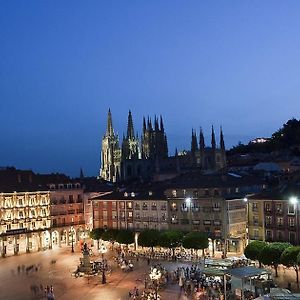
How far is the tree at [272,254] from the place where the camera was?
53.0 meters

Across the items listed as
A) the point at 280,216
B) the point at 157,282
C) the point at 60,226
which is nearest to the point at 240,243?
the point at 280,216

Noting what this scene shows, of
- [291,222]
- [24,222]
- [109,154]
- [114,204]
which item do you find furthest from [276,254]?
[109,154]

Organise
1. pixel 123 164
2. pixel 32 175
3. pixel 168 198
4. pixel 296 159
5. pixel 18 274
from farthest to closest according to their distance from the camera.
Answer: pixel 123 164
pixel 296 159
pixel 32 175
pixel 168 198
pixel 18 274

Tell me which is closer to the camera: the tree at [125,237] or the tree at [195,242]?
the tree at [195,242]

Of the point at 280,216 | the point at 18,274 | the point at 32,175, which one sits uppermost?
the point at 32,175

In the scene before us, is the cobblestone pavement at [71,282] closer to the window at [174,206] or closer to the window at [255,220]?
the window at [255,220]

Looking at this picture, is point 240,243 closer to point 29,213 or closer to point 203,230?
point 203,230

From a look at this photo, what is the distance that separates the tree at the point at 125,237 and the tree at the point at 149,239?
12.6ft

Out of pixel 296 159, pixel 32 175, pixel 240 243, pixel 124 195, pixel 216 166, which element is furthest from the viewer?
pixel 216 166

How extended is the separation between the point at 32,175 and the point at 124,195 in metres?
20.9

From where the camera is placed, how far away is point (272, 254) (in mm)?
53219

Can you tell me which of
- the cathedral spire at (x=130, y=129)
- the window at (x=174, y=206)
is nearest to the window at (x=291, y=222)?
the window at (x=174, y=206)

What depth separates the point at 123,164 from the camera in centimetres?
17500

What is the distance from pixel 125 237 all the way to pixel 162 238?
841 cm
